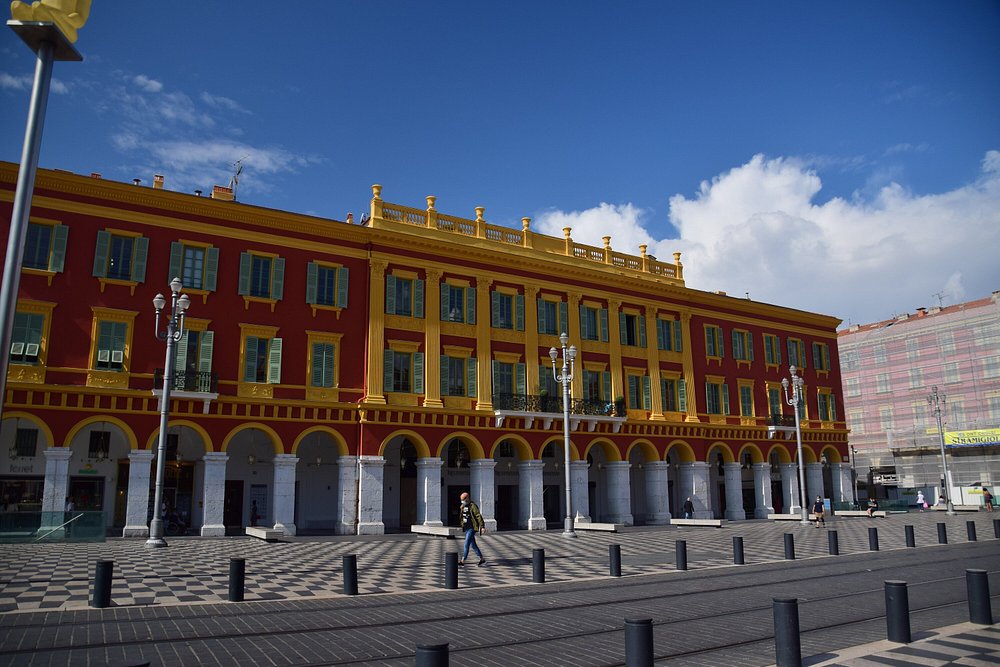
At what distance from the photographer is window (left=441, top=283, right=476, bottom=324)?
3488cm

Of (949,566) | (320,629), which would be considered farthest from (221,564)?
(949,566)

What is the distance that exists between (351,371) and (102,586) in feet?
67.4

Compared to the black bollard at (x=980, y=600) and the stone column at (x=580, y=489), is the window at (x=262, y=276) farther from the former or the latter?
the black bollard at (x=980, y=600)

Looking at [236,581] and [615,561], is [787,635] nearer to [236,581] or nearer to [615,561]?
[615,561]

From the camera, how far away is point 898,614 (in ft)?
30.6

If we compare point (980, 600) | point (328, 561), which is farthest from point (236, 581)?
point (980, 600)

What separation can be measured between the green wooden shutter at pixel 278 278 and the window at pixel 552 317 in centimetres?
1326

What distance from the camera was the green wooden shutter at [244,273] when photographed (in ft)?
99.4

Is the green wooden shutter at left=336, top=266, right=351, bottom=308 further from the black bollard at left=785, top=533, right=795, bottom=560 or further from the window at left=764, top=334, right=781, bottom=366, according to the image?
the window at left=764, top=334, right=781, bottom=366

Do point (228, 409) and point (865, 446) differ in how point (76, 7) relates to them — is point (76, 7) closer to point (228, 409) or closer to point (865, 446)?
point (228, 409)

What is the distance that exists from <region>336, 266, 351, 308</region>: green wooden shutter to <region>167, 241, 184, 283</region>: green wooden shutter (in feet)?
21.4

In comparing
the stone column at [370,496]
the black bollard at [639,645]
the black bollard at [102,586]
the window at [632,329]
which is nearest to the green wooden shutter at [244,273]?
the stone column at [370,496]

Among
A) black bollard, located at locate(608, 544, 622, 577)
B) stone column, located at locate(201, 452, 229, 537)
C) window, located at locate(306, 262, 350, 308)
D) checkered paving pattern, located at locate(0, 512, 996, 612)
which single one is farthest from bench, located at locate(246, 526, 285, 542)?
black bollard, located at locate(608, 544, 622, 577)

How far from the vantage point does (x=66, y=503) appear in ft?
87.8
